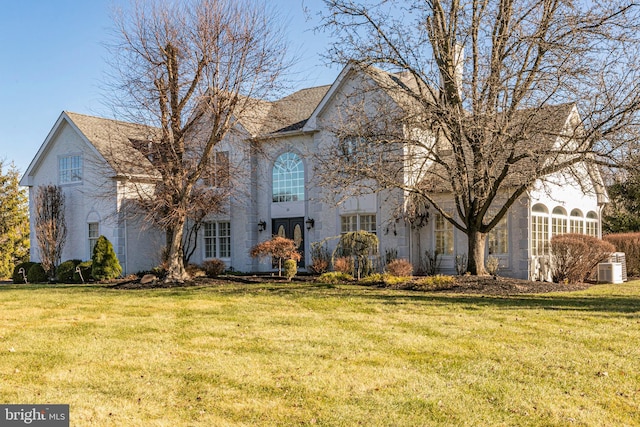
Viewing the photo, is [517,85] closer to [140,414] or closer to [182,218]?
[182,218]

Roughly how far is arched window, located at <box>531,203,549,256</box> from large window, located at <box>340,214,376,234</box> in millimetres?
5392

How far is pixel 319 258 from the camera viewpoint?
21.9 meters

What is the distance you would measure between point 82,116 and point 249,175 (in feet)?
26.9

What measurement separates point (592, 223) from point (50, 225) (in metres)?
21.4

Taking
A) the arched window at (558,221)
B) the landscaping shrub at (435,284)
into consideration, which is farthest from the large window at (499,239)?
the landscaping shrub at (435,284)

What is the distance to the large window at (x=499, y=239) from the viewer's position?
20.1 m

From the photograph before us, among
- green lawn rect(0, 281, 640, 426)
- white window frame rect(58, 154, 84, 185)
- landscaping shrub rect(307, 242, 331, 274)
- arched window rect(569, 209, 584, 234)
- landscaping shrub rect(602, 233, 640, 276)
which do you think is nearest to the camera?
green lawn rect(0, 281, 640, 426)

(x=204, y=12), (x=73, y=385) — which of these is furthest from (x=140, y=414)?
(x=204, y=12)

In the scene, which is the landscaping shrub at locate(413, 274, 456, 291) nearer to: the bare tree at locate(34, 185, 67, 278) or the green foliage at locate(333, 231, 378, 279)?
the green foliage at locate(333, 231, 378, 279)

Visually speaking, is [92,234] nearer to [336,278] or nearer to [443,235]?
[336,278]

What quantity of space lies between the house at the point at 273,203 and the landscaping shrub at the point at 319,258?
0.67m

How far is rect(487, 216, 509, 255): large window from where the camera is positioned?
20095mm

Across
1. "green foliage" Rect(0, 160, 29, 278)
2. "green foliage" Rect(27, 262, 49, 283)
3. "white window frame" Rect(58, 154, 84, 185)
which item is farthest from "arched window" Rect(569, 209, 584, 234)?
"green foliage" Rect(0, 160, 29, 278)

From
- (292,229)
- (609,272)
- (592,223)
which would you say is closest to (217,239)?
(292,229)
